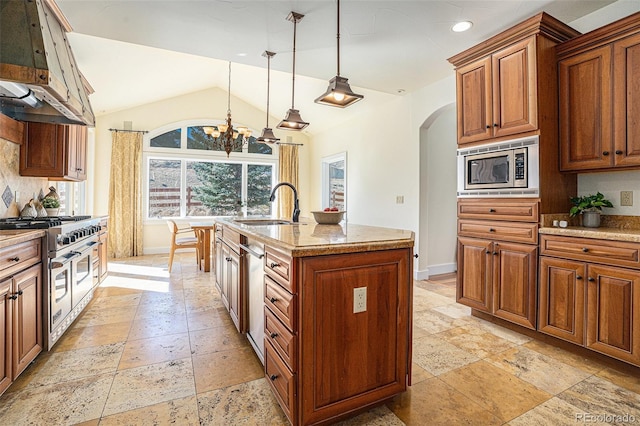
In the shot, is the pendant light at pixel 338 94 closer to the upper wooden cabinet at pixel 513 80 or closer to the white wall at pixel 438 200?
the upper wooden cabinet at pixel 513 80

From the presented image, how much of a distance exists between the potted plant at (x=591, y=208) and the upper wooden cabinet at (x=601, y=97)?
26 centimetres

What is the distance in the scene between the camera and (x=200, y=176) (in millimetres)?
6914

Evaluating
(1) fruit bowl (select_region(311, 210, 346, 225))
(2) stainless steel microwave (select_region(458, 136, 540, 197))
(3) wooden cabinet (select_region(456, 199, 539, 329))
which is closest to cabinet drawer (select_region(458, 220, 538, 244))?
(3) wooden cabinet (select_region(456, 199, 539, 329))

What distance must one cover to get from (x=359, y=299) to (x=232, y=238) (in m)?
1.44

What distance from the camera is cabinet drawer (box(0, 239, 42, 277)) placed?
1.72 m

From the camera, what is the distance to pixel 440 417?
1607 mm

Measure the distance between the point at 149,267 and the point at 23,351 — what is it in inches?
132

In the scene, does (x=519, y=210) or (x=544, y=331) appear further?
(x=519, y=210)

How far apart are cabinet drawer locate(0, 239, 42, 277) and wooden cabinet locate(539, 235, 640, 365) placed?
3.49 metres

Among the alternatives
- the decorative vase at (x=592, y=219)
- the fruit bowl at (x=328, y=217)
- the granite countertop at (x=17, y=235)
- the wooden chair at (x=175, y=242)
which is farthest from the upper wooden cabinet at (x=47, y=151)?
the decorative vase at (x=592, y=219)

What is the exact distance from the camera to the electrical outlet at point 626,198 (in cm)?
239

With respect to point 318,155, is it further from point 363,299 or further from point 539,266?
point 363,299

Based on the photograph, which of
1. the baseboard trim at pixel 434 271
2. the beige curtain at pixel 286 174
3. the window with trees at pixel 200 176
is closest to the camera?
the baseboard trim at pixel 434 271

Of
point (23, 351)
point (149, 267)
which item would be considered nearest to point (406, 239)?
point (23, 351)
